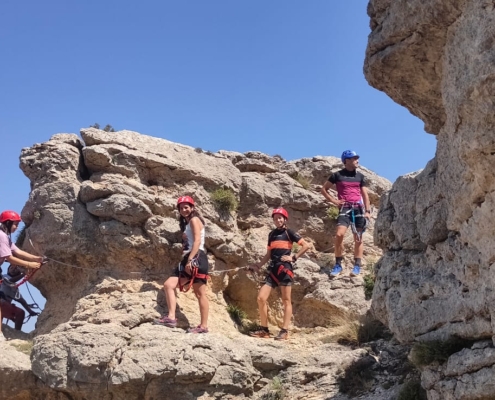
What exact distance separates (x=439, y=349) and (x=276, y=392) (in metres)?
3.18

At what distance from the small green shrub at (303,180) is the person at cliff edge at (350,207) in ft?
5.81

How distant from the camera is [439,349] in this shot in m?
6.91

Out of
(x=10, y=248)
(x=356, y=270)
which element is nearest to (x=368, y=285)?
(x=356, y=270)

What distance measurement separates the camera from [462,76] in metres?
6.82

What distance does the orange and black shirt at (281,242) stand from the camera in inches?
443

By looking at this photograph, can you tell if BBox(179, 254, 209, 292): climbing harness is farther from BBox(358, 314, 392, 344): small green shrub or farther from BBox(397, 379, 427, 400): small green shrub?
BBox(397, 379, 427, 400): small green shrub

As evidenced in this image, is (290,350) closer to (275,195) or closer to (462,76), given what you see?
(275,195)

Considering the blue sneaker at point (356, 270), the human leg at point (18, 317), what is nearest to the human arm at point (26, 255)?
the human leg at point (18, 317)

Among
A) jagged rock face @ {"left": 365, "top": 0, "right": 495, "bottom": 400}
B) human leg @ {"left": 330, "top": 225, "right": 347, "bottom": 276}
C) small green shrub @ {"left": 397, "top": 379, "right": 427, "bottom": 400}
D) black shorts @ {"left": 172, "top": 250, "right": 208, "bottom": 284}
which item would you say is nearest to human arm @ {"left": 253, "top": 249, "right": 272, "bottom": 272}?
black shorts @ {"left": 172, "top": 250, "right": 208, "bottom": 284}

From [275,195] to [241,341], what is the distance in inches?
186

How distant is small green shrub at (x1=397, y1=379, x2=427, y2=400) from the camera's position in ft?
25.3

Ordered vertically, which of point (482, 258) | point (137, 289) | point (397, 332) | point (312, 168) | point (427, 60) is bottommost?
point (397, 332)

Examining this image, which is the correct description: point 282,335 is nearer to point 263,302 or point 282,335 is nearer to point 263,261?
point 263,302

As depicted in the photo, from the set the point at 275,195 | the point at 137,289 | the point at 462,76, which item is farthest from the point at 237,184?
the point at 462,76
